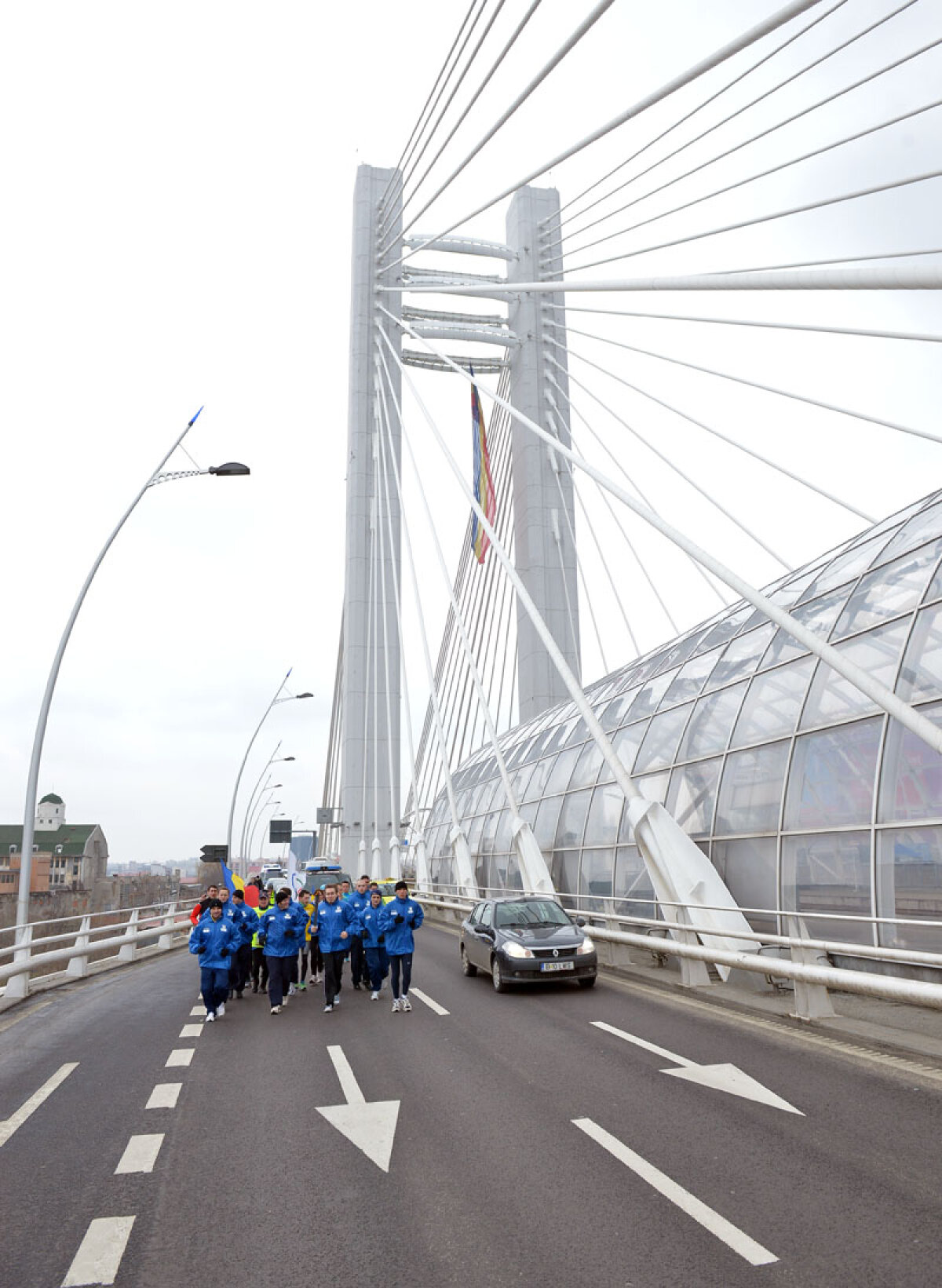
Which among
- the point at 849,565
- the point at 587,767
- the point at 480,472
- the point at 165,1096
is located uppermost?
the point at 480,472

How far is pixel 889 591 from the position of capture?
12492 mm

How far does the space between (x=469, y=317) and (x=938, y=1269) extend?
37.4m

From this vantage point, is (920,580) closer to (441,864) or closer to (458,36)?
(458,36)

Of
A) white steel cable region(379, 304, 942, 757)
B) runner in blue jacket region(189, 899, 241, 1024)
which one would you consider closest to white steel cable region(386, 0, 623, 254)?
white steel cable region(379, 304, 942, 757)

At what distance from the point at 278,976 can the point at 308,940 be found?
7.98 feet

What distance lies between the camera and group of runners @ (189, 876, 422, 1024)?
11672 millimetres

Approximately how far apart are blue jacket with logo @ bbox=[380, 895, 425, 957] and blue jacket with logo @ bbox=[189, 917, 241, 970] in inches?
77.8

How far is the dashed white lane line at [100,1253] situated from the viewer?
4.10m

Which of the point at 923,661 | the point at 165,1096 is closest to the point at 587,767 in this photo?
the point at 923,661

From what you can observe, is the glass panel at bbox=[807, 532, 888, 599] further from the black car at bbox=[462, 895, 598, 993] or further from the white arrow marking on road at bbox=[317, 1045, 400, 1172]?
the white arrow marking on road at bbox=[317, 1045, 400, 1172]

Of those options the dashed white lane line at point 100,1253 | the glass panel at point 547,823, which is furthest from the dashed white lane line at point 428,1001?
the glass panel at point 547,823

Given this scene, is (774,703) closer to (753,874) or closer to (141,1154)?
(753,874)

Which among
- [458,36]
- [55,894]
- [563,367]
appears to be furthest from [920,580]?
[55,894]

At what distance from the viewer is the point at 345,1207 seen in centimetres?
488
